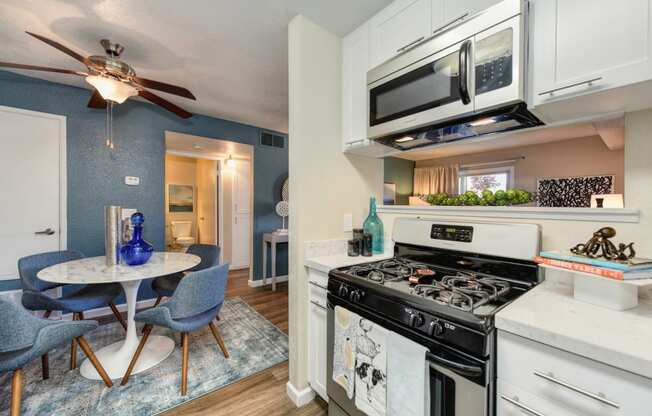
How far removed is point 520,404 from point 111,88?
2894mm

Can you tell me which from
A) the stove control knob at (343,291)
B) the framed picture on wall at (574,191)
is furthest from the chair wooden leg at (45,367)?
the framed picture on wall at (574,191)

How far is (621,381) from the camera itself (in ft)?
2.09

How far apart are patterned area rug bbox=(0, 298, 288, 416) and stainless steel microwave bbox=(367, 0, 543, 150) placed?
199 centimetres

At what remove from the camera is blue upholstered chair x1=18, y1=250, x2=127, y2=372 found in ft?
6.46

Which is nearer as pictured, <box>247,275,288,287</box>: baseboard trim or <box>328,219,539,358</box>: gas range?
<box>328,219,539,358</box>: gas range

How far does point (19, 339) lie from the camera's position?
4.35 feet

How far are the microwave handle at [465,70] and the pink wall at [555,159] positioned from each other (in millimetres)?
994

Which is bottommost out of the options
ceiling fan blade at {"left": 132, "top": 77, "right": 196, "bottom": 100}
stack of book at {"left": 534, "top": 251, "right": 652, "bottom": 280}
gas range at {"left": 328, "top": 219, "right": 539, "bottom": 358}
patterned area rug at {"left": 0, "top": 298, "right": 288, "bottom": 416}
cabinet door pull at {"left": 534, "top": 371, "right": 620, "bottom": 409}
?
patterned area rug at {"left": 0, "top": 298, "right": 288, "bottom": 416}

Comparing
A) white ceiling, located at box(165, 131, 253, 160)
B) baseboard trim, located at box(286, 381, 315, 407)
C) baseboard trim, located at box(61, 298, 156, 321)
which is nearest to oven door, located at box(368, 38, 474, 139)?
baseboard trim, located at box(286, 381, 315, 407)

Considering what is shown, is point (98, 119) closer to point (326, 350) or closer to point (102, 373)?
point (102, 373)

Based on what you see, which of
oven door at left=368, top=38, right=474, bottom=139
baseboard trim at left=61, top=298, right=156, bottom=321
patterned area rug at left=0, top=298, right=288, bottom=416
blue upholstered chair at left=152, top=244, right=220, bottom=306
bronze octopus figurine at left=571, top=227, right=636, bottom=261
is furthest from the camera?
baseboard trim at left=61, top=298, right=156, bottom=321

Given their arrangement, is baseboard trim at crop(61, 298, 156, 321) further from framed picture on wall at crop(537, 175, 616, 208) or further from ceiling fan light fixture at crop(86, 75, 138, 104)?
framed picture on wall at crop(537, 175, 616, 208)

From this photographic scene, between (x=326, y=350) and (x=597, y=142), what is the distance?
229 cm

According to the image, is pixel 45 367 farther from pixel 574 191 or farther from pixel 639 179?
pixel 574 191
